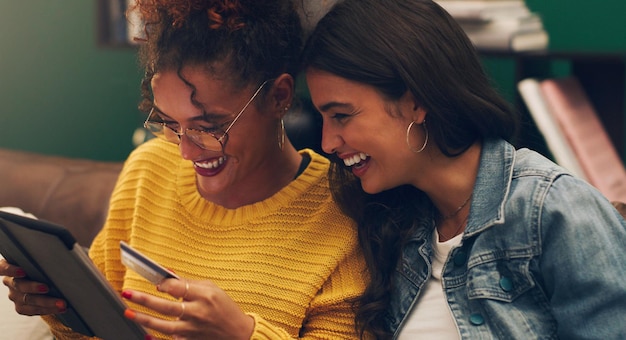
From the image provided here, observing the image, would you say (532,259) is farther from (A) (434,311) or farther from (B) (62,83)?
(B) (62,83)

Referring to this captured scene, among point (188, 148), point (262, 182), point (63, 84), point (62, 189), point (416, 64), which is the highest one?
point (416, 64)

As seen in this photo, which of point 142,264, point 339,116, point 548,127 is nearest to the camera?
point 142,264

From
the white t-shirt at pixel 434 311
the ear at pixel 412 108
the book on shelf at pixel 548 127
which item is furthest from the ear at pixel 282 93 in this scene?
the book on shelf at pixel 548 127

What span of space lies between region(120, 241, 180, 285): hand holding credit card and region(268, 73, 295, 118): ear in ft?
1.42

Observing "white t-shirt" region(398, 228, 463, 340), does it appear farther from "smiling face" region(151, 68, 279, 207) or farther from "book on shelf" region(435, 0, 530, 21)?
"book on shelf" region(435, 0, 530, 21)

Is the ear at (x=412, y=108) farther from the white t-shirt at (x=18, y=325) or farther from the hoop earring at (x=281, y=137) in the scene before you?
the white t-shirt at (x=18, y=325)

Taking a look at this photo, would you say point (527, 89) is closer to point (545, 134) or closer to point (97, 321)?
point (545, 134)

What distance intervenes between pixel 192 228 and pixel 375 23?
1.73ft

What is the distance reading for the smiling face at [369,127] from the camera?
4.57 ft

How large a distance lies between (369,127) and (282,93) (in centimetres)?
21

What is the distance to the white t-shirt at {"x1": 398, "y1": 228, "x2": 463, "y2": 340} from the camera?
1.45 m

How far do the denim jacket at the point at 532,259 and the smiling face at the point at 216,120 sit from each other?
338 millimetres

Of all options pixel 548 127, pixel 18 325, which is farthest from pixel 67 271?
pixel 548 127

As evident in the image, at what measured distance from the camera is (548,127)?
7.47 feet
